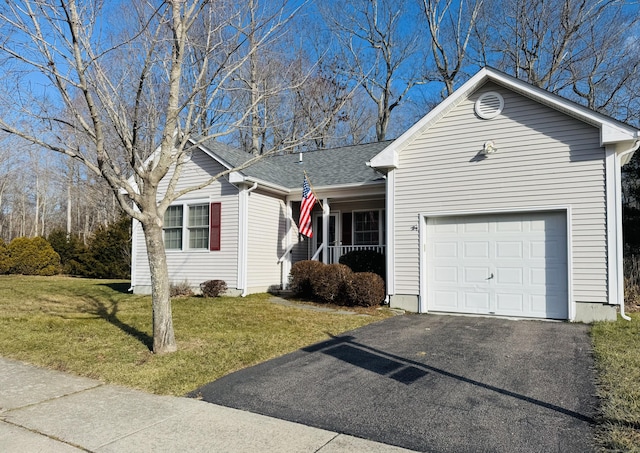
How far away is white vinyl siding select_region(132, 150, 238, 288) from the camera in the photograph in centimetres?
1270

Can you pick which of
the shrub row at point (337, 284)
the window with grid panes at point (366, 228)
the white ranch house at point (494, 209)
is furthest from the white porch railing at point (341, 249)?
the shrub row at point (337, 284)

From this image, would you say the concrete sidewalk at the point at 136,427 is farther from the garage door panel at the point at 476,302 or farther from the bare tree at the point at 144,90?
the garage door panel at the point at 476,302

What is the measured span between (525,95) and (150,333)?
8.72 meters

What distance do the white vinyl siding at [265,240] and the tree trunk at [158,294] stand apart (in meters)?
6.22

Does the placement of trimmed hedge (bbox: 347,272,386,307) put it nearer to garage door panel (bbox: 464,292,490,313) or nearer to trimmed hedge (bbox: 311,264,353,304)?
trimmed hedge (bbox: 311,264,353,304)

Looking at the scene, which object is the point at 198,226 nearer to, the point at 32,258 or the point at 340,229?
the point at 340,229

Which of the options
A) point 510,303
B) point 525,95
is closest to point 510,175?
point 525,95

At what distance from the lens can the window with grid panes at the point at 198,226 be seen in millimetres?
13273

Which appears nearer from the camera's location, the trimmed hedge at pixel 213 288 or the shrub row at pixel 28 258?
the trimmed hedge at pixel 213 288

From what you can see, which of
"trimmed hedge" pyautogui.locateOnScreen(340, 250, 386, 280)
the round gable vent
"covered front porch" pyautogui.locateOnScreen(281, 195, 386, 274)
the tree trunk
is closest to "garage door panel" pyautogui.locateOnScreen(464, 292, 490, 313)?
"trimmed hedge" pyautogui.locateOnScreen(340, 250, 386, 280)

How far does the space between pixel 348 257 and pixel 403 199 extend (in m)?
2.26

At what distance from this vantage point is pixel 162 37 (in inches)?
268

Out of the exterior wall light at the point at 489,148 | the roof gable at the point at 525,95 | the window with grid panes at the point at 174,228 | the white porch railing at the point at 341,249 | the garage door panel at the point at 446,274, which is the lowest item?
the garage door panel at the point at 446,274

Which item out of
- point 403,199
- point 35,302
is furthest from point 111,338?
point 403,199
